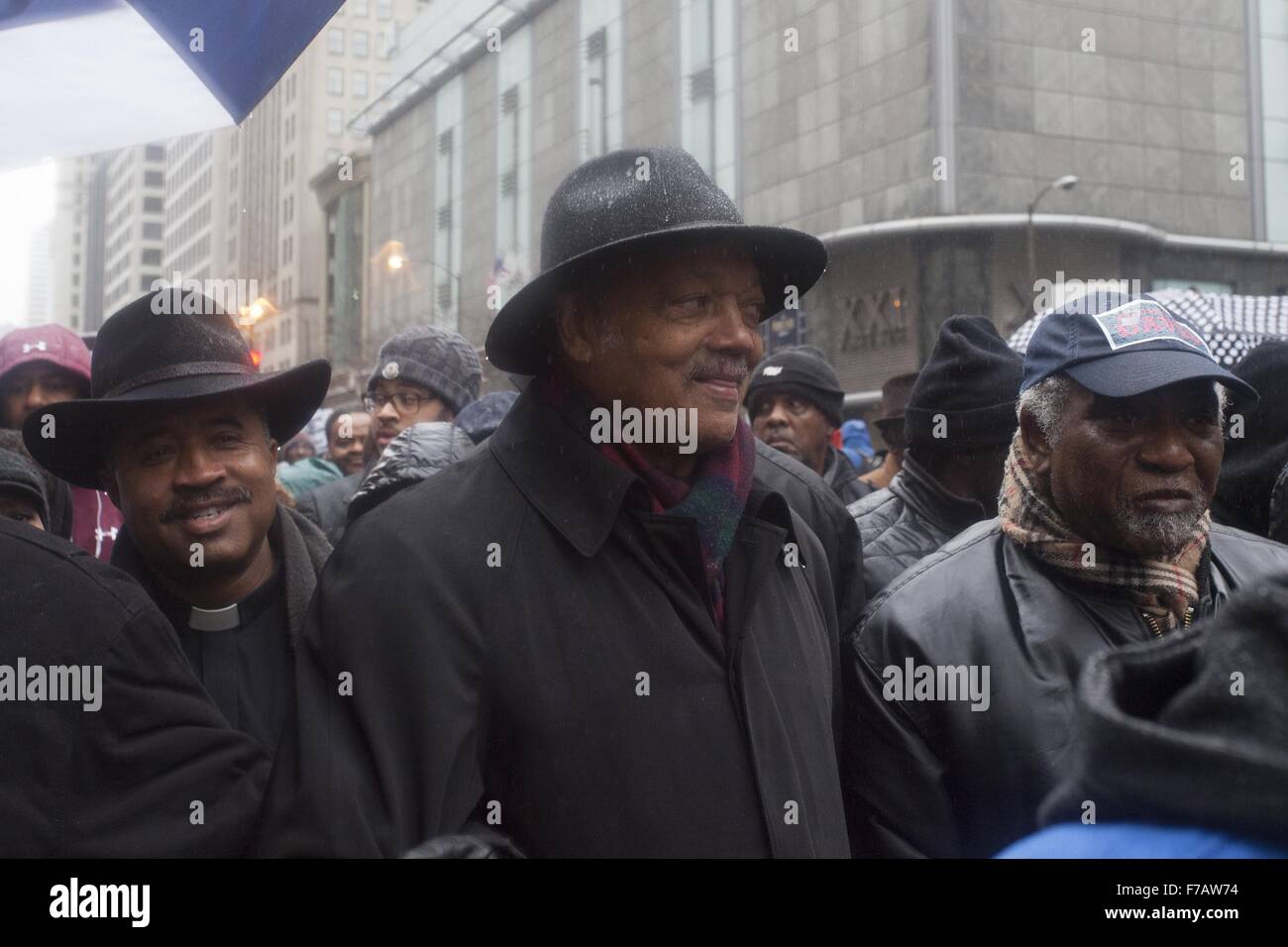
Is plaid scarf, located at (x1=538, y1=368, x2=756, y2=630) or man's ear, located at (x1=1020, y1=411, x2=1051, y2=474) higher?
man's ear, located at (x1=1020, y1=411, x2=1051, y2=474)

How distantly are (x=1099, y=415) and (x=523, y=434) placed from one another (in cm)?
115

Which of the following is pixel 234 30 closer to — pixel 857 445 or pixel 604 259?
pixel 604 259

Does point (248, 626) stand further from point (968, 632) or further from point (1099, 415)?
point (1099, 415)

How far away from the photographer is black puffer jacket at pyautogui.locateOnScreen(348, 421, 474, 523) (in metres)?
2.49

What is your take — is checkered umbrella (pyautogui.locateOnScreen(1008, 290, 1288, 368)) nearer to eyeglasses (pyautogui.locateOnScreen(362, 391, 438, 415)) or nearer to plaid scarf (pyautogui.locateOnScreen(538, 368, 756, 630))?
eyeglasses (pyautogui.locateOnScreen(362, 391, 438, 415))

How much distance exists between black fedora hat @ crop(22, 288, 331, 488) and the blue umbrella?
45cm

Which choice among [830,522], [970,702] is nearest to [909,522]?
[830,522]

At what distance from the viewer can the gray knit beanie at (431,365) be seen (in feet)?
16.1

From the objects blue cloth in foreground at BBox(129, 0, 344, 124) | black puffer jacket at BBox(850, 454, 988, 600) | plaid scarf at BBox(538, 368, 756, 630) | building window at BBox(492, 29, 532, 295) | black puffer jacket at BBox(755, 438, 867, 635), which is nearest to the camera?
plaid scarf at BBox(538, 368, 756, 630)

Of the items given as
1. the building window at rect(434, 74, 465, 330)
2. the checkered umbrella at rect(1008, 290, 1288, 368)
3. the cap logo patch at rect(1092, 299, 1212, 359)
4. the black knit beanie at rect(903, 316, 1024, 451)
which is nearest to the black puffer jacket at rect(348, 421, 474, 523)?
the cap logo patch at rect(1092, 299, 1212, 359)

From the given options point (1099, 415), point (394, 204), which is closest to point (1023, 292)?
point (394, 204)

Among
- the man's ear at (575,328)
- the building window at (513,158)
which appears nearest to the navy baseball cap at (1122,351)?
the man's ear at (575,328)

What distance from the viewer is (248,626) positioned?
2.58 metres

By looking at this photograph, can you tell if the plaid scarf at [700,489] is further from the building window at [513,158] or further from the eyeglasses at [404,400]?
the building window at [513,158]
